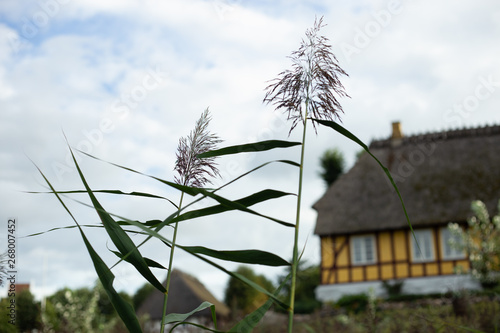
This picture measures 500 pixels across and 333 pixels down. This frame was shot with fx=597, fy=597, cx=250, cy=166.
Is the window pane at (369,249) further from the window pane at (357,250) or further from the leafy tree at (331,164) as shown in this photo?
the leafy tree at (331,164)

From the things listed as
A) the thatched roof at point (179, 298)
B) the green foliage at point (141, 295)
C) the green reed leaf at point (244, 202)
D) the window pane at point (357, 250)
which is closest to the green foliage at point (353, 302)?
the window pane at point (357, 250)

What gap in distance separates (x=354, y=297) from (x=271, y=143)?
2029cm

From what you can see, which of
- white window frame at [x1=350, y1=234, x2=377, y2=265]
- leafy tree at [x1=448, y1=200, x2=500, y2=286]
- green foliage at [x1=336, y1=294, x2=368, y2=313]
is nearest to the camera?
leafy tree at [x1=448, y1=200, x2=500, y2=286]

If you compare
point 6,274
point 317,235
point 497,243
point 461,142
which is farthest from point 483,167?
point 6,274

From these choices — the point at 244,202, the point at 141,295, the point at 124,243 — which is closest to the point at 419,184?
the point at 141,295

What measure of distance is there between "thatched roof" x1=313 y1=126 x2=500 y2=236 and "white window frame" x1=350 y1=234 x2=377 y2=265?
1.53 ft

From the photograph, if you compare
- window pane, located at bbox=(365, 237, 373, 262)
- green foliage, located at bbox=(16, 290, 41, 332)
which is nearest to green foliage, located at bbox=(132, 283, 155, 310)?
green foliage, located at bbox=(16, 290, 41, 332)

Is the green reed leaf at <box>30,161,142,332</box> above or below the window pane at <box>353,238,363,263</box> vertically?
below

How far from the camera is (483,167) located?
77.8 ft

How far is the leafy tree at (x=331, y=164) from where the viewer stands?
3778 centimetres

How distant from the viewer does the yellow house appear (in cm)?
2183

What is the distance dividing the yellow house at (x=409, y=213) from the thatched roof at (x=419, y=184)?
0.04 meters

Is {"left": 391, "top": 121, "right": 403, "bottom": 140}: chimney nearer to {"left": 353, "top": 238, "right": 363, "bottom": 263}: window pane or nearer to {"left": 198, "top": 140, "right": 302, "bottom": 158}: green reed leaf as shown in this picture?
{"left": 353, "top": 238, "right": 363, "bottom": 263}: window pane

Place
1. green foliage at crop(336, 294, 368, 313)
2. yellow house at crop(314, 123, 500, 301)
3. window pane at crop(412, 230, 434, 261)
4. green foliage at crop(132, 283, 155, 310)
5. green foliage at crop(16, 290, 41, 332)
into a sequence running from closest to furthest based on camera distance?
green foliage at crop(336, 294, 368, 313)
green foliage at crop(16, 290, 41, 332)
yellow house at crop(314, 123, 500, 301)
window pane at crop(412, 230, 434, 261)
green foliage at crop(132, 283, 155, 310)
